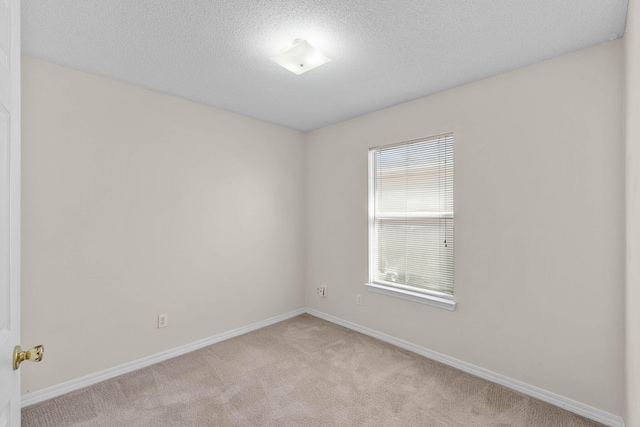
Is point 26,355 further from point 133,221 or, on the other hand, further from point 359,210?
point 359,210

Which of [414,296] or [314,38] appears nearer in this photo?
[314,38]

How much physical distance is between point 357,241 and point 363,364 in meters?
1.24

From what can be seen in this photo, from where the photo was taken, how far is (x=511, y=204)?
2.32 m

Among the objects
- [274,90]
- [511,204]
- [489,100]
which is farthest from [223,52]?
[511,204]

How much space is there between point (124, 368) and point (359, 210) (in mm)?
2554

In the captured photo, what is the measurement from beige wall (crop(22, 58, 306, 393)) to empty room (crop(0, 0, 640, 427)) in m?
0.02

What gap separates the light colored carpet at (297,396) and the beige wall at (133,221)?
0.32m

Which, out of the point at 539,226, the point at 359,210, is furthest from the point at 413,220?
the point at 539,226

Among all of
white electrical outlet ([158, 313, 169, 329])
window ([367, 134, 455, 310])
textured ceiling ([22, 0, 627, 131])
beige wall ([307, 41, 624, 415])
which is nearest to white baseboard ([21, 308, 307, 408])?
white electrical outlet ([158, 313, 169, 329])

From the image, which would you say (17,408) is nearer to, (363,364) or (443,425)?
(443,425)

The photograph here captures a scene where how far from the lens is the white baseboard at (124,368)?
2.14m

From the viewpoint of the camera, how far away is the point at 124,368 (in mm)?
2516

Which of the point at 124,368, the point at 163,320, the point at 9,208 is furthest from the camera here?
the point at 163,320

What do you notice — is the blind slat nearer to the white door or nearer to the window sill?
the window sill
